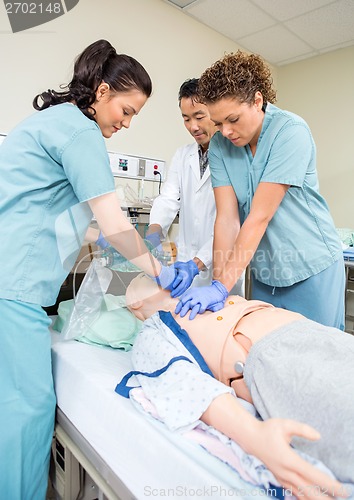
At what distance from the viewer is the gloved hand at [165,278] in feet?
4.46

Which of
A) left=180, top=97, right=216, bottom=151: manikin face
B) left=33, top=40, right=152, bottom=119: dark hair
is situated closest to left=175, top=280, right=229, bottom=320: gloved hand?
left=33, top=40, right=152, bottom=119: dark hair

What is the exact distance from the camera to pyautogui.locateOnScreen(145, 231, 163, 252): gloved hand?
5.83 ft

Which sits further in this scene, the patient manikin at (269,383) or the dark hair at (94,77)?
the dark hair at (94,77)

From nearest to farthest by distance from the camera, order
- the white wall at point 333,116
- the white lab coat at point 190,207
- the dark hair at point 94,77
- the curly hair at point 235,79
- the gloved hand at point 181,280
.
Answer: the dark hair at point 94,77
the curly hair at point 235,79
the gloved hand at point 181,280
the white lab coat at point 190,207
the white wall at point 333,116

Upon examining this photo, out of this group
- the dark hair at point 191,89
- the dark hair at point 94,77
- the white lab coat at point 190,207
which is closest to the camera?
the dark hair at point 94,77

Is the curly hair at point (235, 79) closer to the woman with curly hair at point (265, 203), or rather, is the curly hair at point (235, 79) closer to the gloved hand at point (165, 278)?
the woman with curly hair at point (265, 203)

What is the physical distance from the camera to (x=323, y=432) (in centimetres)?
76

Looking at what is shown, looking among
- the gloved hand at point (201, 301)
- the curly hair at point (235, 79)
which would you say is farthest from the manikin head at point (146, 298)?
the curly hair at point (235, 79)

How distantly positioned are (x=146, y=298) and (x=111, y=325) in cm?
17

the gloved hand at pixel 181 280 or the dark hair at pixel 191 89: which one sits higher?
the dark hair at pixel 191 89

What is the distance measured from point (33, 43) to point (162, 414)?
2.68 meters

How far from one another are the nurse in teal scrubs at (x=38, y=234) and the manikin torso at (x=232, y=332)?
361 millimetres

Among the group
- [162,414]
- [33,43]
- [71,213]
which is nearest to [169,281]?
[71,213]

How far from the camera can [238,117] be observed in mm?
1332
